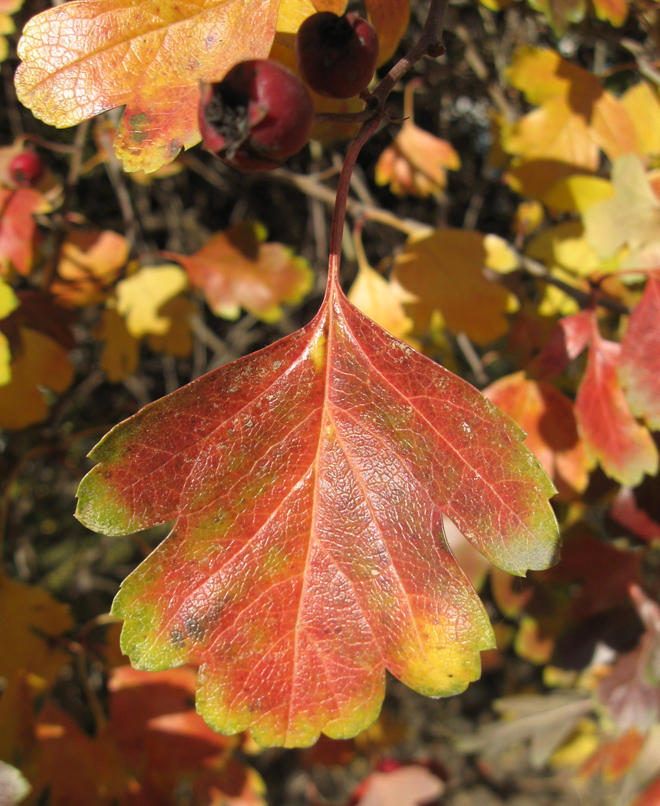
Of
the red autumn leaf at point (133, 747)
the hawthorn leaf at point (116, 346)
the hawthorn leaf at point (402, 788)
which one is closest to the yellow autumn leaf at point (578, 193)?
the hawthorn leaf at point (116, 346)

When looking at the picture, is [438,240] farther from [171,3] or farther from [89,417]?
[89,417]

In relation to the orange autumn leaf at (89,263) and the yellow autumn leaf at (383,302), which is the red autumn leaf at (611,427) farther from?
the orange autumn leaf at (89,263)

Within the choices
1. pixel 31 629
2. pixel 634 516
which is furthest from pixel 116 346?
pixel 634 516

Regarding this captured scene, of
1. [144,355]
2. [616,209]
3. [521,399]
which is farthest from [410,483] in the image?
[144,355]

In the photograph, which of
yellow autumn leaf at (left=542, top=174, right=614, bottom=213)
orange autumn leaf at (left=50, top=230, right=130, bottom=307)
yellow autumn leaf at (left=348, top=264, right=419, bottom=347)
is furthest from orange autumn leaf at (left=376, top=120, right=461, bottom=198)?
orange autumn leaf at (left=50, top=230, right=130, bottom=307)

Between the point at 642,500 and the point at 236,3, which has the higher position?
the point at 236,3

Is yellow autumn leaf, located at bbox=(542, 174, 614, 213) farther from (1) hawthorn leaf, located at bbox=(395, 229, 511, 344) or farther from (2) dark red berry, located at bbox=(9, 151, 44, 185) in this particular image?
(2) dark red berry, located at bbox=(9, 151, 44, 185)
